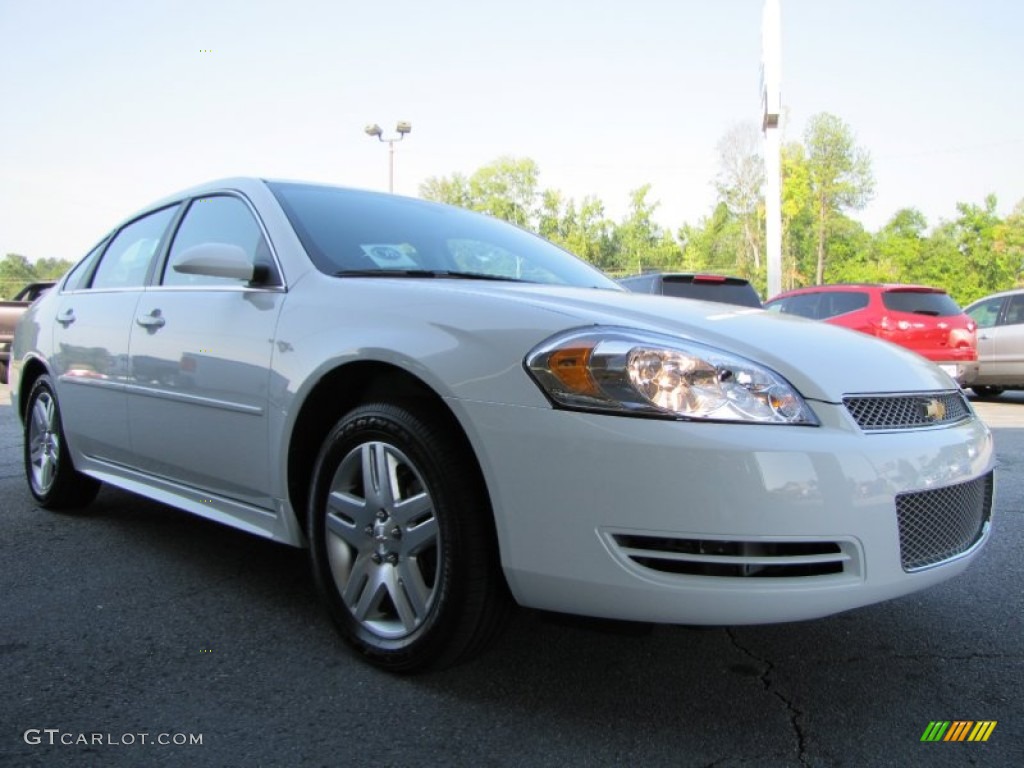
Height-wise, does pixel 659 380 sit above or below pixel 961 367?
above

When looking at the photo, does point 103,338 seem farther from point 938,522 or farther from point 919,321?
point 919,321

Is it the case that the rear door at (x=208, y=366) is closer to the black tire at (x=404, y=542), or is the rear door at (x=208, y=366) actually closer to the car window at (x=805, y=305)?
the black tire at (x=404, y=542)

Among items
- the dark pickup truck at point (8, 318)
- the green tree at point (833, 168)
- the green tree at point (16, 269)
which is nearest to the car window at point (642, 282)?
the dark pickup truck at point (8, 318)

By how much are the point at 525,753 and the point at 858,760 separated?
72 cm

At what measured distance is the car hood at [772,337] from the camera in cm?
191

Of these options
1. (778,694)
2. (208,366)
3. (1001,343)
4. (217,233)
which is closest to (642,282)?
(217,233)

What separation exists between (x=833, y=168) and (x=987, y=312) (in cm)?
4832

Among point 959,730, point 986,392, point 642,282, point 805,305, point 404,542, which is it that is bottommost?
point 986,392

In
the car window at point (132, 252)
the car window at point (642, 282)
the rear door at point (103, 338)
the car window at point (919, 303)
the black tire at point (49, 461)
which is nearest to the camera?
the rear door at point (103, 338)

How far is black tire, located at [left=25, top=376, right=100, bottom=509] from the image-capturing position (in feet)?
12.6

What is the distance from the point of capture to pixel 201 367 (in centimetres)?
272

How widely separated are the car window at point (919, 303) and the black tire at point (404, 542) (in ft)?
31.2


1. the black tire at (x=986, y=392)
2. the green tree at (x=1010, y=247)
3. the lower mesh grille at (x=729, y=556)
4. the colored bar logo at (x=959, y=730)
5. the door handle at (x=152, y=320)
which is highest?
the green tree at (x=1010, y=247)

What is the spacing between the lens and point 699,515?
1.69 m
